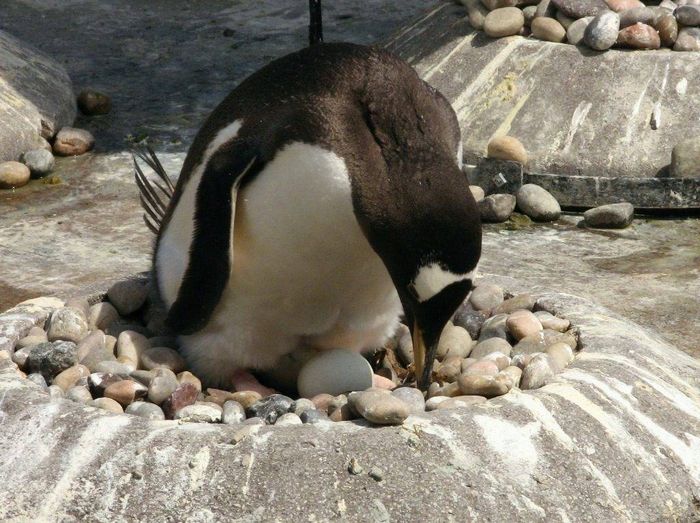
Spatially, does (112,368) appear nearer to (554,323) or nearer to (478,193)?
(554,323)

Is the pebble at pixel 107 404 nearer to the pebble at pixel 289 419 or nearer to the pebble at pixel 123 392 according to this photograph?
the pebble at pixel 123 392

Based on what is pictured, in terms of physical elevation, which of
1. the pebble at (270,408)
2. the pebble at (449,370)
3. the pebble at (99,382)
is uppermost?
the pebble at (99,382)

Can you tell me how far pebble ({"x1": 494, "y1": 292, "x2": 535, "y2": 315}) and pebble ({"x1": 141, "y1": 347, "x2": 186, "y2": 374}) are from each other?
112 cm

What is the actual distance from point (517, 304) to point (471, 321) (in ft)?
0.59

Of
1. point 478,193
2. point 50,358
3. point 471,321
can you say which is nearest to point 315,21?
point 478,193

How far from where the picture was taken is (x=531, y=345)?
4.14 meters

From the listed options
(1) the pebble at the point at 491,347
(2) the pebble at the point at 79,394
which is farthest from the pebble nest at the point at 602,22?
(2) the pebble at the point at 79,394

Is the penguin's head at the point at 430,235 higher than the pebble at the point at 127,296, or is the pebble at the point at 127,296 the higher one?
the penguin's head at the point at 430,235

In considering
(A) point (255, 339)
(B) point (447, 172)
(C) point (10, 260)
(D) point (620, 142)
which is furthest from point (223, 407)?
(D) point (620, 142)

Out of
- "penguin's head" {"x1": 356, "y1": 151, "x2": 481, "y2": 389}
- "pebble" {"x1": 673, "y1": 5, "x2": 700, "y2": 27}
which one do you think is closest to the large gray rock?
"pebble" {"x1": 673, "y1": 5, "x2": 700, "y2": 27}

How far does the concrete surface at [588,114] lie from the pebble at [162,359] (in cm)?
335

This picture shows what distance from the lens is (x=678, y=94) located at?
7125 millimetres

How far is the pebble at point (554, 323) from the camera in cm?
428

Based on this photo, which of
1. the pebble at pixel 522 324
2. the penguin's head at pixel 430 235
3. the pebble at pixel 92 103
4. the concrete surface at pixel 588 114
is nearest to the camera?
the penguin's head at pixel 430 235
